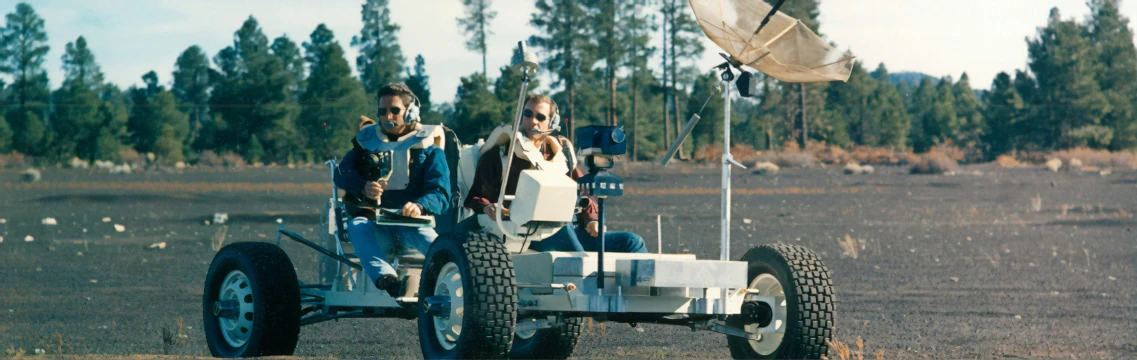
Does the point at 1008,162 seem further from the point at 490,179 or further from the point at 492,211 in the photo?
the point at 492,211

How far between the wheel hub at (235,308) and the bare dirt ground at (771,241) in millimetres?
2338

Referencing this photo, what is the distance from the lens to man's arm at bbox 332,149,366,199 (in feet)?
28.6

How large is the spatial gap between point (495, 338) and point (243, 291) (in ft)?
8.45

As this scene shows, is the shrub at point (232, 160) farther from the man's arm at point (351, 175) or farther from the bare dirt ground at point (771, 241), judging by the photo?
the man's arm at point (351, 175)

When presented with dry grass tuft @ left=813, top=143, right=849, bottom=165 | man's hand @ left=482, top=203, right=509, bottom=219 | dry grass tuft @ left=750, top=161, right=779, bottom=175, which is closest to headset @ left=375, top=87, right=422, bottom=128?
man's hand @ left=482, top=203, right=509, bottom=219

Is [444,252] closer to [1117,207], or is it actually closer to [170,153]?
[1117,207]

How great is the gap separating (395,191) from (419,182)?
18 centimetres

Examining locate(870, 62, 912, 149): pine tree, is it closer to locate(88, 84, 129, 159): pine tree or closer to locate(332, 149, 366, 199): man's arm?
locate(88, 84, 129, 159): pine tree

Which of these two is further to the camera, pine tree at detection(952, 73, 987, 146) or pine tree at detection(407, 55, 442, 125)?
pine tree at detection(952, 73, 987, 146)

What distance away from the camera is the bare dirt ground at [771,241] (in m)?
13.2

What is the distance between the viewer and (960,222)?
1273 inches

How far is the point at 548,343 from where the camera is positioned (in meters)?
10.2

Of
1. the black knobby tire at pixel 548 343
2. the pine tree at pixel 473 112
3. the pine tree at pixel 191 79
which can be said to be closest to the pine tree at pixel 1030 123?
the pine tree at pixel 473 112

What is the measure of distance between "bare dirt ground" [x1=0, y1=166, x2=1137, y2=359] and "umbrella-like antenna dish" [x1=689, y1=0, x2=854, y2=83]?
3297 millimetres
